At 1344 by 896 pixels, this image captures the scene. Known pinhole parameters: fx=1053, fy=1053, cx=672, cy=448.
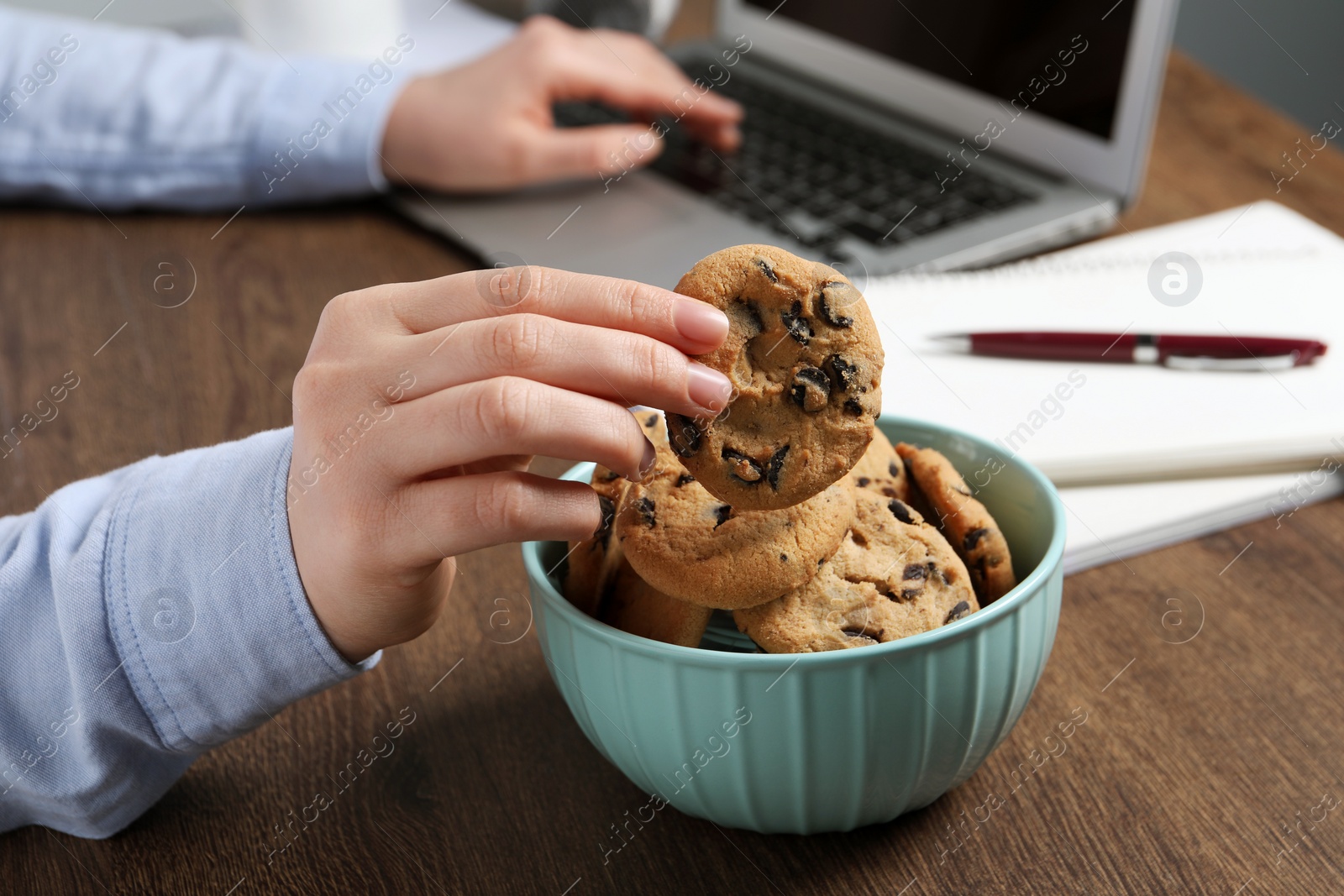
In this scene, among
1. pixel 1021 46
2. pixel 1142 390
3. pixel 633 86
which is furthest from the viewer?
pixel 633 86

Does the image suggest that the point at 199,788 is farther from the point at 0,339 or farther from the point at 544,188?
the point at 544,188

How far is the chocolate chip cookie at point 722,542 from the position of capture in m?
0.40

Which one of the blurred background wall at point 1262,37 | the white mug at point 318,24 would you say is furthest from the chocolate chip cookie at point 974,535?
the blurred background wall at point 1262,37

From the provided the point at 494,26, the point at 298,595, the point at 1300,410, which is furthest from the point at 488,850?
the point at 494,26

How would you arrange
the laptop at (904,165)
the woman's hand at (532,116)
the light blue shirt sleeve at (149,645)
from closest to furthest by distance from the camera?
the light blue shirt sleeve at (149,645)
the laptop at (904,165)
the woman's hand at (532,116)

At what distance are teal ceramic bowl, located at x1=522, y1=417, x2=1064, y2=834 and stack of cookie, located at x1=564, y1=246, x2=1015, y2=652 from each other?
0.02m

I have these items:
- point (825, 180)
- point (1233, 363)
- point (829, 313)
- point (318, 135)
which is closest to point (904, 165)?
point (825, 180)

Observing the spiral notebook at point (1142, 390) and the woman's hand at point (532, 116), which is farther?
the woman's hand at point (532, 116)

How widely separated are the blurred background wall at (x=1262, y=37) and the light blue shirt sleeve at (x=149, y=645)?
166 cm

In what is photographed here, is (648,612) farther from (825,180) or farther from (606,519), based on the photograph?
(825,180)

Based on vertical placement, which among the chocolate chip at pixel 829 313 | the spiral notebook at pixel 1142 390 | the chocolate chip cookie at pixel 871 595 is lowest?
the spiral notebook at pixel 1142 390

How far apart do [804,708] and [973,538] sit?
12 centimetres

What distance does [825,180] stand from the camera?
3.35ft

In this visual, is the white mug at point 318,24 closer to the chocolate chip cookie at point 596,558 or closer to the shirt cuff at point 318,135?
the shirt cuff at point 318,135
